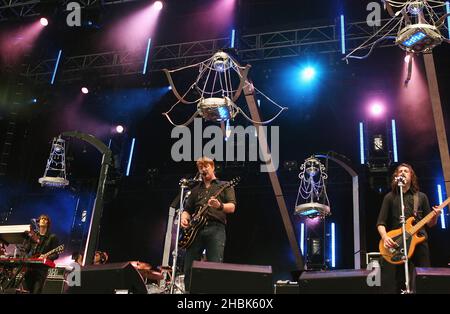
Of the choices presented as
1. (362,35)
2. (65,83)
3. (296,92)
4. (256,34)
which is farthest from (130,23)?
(362,35)

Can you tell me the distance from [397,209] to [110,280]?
3.28 metres

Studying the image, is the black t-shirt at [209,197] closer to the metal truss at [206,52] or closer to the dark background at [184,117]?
the dark background at [184,117]

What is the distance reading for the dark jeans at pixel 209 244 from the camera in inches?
219

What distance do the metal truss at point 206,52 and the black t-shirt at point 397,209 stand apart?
6103 mm

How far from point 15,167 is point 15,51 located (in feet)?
11.8

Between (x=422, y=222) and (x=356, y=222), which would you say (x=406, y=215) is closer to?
(x=422, y=222)

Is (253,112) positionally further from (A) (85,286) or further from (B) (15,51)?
(B) (15,51)

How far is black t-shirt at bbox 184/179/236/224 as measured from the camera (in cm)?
572

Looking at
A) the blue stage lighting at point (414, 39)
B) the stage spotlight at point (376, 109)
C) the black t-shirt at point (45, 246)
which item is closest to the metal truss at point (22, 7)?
the black t-shirt at point (45, 246)

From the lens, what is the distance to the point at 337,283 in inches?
164

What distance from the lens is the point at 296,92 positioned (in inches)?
508

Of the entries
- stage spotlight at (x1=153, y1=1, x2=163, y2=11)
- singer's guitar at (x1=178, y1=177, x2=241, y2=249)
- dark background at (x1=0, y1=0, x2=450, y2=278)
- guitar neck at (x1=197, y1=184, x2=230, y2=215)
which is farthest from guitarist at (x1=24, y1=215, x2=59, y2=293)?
stage spotlight at (x1=153, y1=1, x2=163, y2=11)

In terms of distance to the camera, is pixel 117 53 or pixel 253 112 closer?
pixel 253 112
